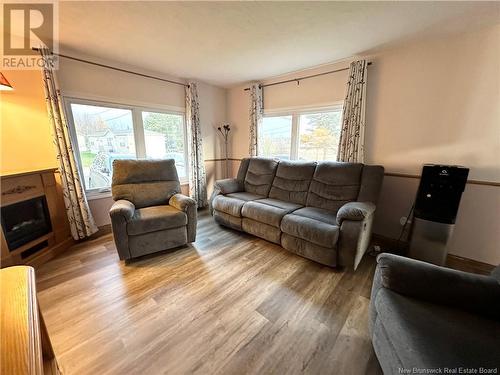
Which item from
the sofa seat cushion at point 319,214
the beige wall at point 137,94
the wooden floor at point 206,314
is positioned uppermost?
the beige wall at point 137,94

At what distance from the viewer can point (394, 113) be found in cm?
250

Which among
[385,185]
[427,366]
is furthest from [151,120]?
[427,366]

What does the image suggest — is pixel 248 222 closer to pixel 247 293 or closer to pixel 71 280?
pixel 247 293

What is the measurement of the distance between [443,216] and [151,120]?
3954mm

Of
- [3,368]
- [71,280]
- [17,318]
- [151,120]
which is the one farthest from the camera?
[151,120]

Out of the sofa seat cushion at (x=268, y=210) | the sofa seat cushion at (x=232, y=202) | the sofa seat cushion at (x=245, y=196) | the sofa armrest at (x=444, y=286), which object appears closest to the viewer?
the sofa armrest at (x=444, y=286)

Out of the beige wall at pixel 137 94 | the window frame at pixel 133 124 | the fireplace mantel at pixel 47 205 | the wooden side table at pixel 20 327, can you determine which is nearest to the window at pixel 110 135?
the window frame at pixel 133 124

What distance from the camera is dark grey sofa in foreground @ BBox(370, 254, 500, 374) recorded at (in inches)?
32.5

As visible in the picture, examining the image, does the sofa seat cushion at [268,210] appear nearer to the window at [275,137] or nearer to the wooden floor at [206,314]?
the wooden floor at [206,314]

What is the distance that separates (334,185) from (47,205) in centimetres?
340

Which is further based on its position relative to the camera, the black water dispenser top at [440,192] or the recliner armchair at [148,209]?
the recliner armchair at [148,209]

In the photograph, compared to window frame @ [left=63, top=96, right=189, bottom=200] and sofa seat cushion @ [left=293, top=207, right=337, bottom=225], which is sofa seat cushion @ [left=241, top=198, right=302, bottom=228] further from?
window frame @ [left=63, top=96, right=189, bottom=200]

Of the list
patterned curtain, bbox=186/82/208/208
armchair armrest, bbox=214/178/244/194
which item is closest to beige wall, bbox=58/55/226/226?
patterned curtain, bbox=186/82/208/208

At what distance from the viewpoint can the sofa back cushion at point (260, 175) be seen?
126 inches
